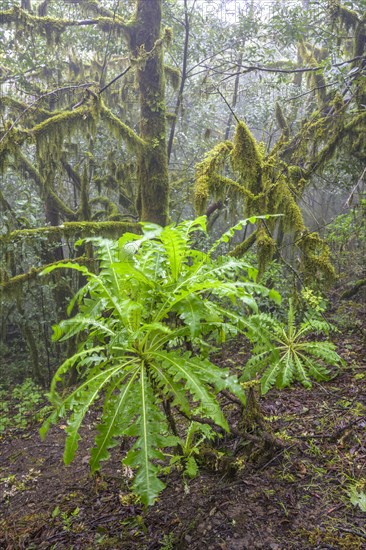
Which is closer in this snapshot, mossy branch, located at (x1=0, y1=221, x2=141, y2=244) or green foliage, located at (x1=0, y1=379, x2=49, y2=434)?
mossy branch, located at (x1=0, y1=221, x2=141, y2=244)

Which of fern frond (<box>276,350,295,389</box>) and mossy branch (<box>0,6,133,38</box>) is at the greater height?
mossy branch (<box>0,6,133,38</box>)

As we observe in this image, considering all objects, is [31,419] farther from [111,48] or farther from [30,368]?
[111,48]

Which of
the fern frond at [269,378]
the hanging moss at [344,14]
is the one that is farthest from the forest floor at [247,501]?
the hanging moss at [344,14]

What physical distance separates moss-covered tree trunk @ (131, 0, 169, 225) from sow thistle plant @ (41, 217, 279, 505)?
3994 mm

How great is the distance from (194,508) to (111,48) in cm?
974

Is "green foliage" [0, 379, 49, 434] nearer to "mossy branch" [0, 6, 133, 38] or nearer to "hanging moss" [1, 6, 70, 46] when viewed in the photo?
"mossy branch" [0, 6, 133, 38]

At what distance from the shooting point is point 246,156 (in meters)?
4.33

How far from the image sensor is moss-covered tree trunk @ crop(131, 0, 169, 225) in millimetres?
6637

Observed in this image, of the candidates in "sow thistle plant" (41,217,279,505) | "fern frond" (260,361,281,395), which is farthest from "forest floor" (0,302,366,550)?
"sow thistle plant" (41,217,279,505)

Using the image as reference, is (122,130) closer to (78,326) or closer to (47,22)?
(47,22)

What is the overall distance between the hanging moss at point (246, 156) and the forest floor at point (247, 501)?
2.53 metres

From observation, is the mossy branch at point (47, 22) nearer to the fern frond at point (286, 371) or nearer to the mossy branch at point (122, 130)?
the mossy branch at point (122, 130)

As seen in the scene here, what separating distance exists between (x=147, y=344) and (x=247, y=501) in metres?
1.36

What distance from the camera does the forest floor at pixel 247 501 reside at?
2.53 metres
